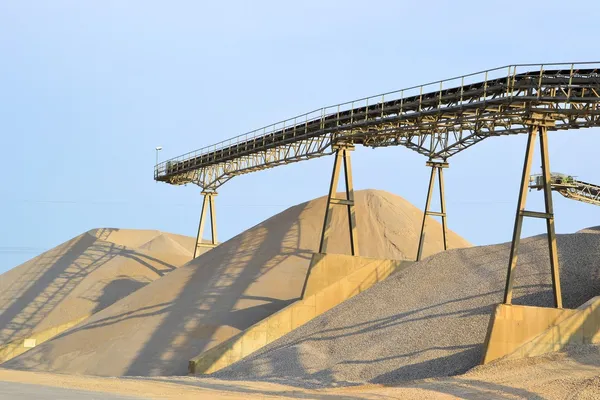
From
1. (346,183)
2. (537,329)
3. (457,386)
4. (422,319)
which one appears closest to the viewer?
(457,386)

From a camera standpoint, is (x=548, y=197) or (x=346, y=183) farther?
(x=346, y=183)

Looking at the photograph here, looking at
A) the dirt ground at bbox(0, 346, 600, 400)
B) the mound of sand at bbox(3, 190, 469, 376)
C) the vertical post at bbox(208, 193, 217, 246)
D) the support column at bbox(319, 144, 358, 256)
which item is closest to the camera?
the dirt ground at bbox(0, 346, 600, 400)

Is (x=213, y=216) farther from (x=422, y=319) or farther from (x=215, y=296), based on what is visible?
(x=422, y=319)

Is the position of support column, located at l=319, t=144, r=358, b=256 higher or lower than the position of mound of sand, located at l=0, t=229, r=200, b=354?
higher

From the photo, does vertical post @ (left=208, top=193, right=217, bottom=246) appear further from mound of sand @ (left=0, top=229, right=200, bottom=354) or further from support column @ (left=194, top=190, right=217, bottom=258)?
mound of sand @ (left=0, top=229, right=200, bottom=354)

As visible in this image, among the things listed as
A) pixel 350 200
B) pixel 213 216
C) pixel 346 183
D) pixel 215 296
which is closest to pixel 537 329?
pixel 350 200

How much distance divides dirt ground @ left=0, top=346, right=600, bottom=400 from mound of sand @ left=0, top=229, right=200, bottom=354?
28.2 metres

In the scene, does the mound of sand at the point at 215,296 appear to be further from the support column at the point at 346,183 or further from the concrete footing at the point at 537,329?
the concrete footing at the point at 537,329

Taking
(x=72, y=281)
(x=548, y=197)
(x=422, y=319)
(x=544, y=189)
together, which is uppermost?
(x=544, y=189)

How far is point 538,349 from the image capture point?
2167cm

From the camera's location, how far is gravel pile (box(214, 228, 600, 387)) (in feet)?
74.4

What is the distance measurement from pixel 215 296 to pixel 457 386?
1755 cm

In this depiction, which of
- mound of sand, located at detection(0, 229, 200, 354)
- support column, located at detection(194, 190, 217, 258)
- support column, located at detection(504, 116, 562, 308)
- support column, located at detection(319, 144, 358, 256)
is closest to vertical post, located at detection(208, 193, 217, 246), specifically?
support column, located at detection(194, 190, 217, 258)

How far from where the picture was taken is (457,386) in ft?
63.1
